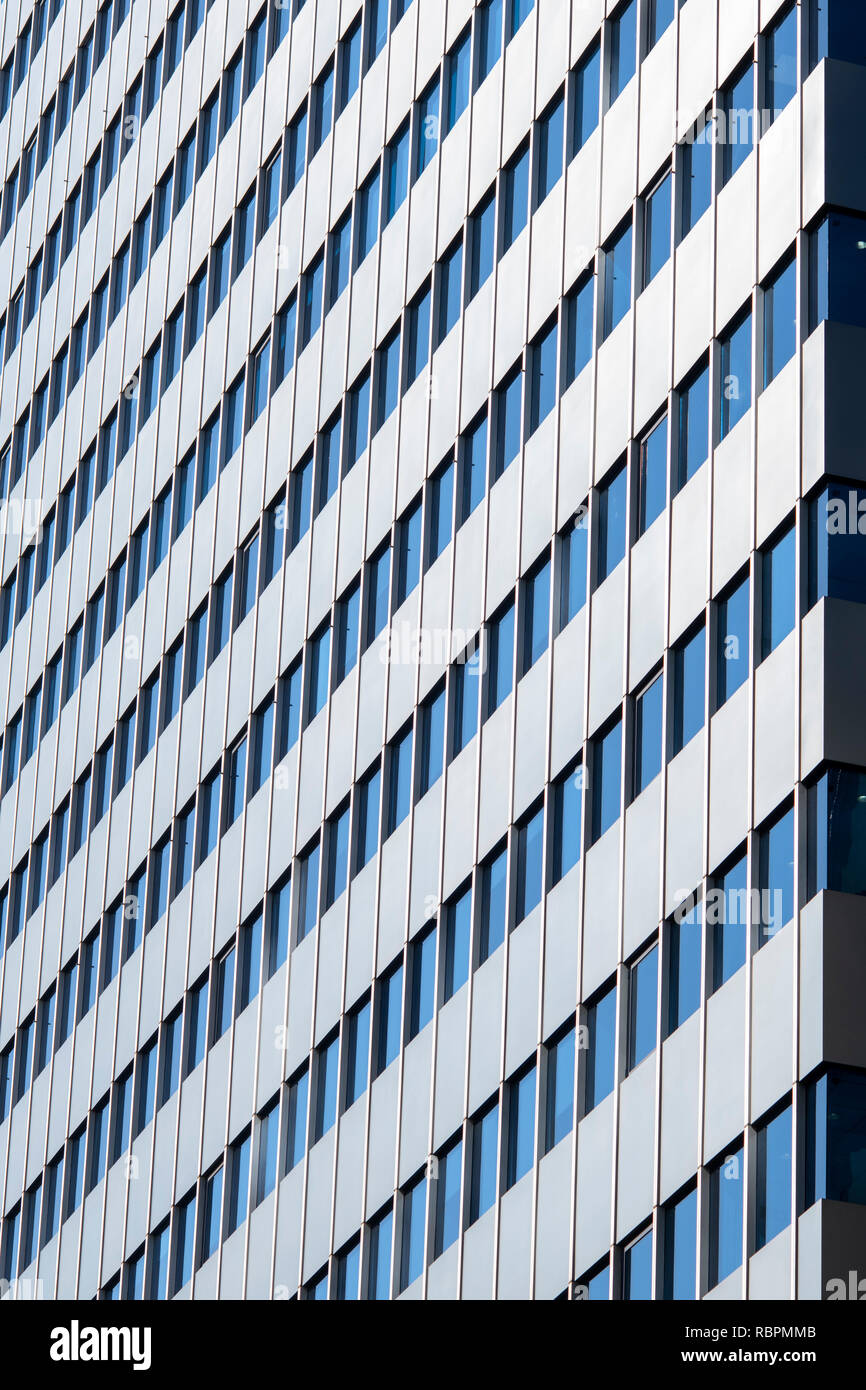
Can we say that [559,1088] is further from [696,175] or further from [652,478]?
[696,175]

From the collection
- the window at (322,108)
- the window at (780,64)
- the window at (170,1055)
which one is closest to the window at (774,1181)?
the window at (780,64)

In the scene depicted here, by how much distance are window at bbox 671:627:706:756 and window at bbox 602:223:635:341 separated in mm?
6160

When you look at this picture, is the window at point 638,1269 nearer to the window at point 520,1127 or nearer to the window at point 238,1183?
the window at point 520,1127

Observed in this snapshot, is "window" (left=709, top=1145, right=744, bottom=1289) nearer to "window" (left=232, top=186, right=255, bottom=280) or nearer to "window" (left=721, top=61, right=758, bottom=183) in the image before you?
"window" (left=721, top=61, right=758, bottom=183)

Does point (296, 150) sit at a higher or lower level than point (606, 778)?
higher

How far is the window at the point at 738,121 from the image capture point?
3775cm

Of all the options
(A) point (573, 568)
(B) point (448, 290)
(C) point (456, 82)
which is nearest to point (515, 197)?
(B) point (448, 290)

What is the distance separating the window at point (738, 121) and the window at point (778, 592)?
19.6 ft

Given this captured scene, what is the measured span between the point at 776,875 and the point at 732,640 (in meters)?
3.62

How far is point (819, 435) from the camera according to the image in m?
34.1

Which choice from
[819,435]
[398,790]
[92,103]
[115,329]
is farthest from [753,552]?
[92,103]

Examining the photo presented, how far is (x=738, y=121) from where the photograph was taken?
38.1 m
